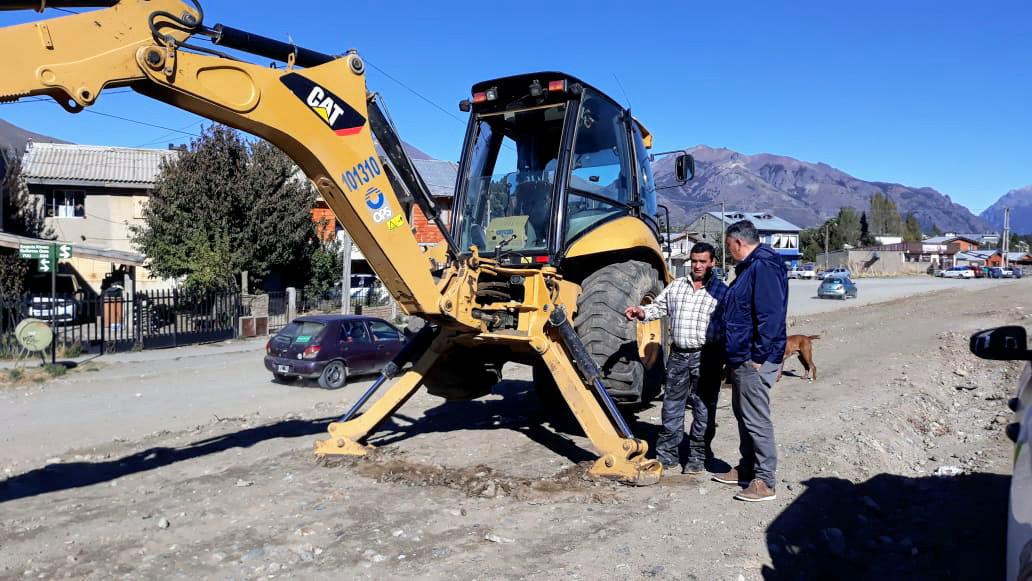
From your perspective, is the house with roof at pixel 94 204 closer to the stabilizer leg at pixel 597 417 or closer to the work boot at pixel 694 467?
the stabilizer leg at pixel 597 417

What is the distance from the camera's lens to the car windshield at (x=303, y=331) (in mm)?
13008

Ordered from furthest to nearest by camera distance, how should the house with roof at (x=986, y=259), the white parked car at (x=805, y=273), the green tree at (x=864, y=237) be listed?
the green tree at (x=864, y=237) → the house with roof at (x=986, y=259) → the white parked car at (x=805, y=273)

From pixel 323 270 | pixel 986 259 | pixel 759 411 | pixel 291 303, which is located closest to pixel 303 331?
pixel 759 411

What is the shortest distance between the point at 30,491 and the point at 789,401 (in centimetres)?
848

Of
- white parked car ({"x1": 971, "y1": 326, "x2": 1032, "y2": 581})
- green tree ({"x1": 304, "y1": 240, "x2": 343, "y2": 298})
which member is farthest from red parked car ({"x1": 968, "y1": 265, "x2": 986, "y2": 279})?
white parked car ({"x1": 971, "y1": 326, "x2": 1032, "y2": 581})

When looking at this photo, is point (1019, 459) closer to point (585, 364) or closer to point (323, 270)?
point (585, 364)

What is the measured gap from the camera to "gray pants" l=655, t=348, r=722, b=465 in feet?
20.7

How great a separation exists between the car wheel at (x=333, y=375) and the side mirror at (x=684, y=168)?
709 cm

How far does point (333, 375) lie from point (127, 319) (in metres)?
8.27

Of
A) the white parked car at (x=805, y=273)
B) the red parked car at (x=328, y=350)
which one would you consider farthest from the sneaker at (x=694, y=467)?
the white parked car at (x=805, y=273)

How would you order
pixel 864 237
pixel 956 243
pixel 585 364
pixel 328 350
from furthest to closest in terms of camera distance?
pixel 956 243 → pixel 864 237 → pixel 328 350 → pixel 585 364

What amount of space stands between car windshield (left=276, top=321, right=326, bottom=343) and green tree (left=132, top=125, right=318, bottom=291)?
35.3ft

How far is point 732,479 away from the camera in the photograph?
20.0 ft

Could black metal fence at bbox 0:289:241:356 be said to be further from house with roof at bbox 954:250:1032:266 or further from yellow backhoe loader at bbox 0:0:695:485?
house with roof at bbox 954:250:1032:266
